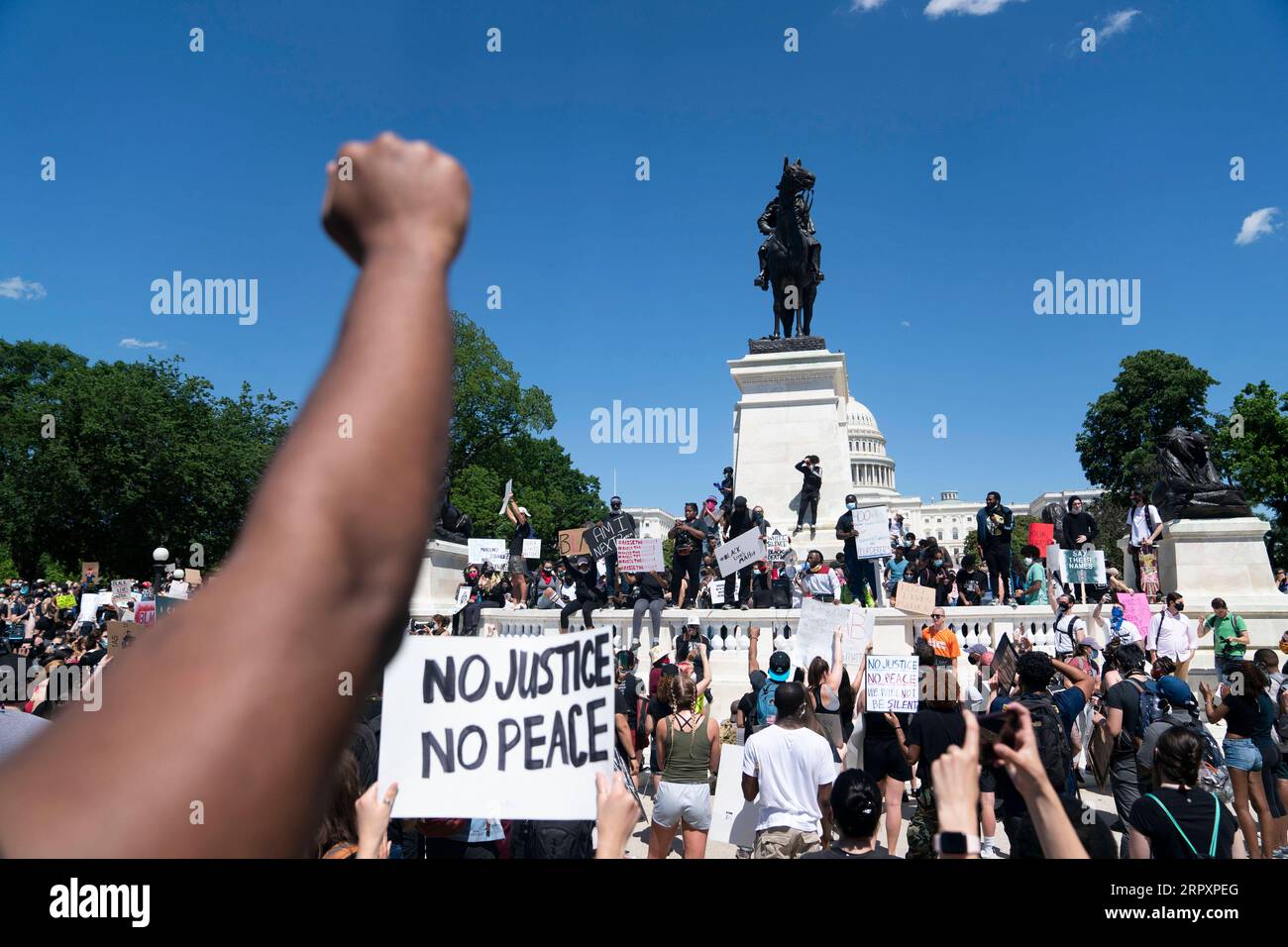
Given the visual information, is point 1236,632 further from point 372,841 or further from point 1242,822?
point 372,841

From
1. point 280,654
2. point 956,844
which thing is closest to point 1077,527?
point 956,844

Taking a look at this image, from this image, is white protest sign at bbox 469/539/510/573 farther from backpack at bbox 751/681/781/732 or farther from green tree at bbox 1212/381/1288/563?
green tree at bbox 1212/381/1288/563

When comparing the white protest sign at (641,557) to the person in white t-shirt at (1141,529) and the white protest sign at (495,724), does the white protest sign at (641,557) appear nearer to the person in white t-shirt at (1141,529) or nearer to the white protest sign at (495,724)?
the person in white t-shirt at (1141,529)

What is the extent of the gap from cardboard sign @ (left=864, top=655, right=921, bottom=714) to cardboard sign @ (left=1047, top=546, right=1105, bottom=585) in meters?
9.59

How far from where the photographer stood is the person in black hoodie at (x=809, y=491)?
22.2 meters

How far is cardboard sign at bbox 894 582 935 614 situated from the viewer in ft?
40.2

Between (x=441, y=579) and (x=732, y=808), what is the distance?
15682 millimetres

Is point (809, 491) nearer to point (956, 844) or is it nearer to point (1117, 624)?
point (1117, 624)

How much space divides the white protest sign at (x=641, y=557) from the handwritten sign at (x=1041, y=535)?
8109 millimetres

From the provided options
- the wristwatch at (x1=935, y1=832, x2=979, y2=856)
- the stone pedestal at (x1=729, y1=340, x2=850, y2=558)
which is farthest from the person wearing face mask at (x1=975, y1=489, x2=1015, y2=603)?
the wristwatch at (x1=935, y1=832, x2=979, y2=856)

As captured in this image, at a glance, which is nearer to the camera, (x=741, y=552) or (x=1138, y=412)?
(x=741, y=552)

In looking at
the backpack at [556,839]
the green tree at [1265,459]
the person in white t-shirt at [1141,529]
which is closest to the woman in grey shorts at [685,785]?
the backpack at [556,839]

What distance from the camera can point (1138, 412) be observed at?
199ft

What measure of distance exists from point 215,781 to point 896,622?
14395 millimetres
